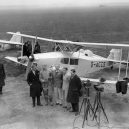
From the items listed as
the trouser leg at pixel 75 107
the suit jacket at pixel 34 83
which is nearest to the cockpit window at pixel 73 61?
the suit jacket at pixel 34 83

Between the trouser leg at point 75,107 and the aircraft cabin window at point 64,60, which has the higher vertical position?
the aircraft cabin window at point 64,60

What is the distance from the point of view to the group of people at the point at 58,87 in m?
8.34

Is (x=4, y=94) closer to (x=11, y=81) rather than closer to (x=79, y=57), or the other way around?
(x=11, y=81)

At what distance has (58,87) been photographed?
356 inches

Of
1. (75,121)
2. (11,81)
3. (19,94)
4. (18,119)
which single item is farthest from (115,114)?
(11,81)

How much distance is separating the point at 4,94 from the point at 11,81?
1802 millimetres

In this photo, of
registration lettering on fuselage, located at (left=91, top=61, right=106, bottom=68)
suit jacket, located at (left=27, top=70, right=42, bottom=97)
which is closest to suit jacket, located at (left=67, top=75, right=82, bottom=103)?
suit jacket, located at (left=27, top=70, right=42, bottom=97)

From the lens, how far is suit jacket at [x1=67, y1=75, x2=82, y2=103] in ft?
27.1

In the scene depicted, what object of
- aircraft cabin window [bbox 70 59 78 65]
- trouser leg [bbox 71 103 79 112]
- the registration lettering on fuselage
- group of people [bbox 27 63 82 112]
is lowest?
trouser leg [bbox 71 103 79 112]

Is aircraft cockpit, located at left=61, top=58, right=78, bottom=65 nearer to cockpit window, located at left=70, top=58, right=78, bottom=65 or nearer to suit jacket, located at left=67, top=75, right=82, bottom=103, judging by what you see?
cockpit window, located at left=70, top=58, right=78, bottom=65

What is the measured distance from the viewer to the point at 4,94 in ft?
34.5

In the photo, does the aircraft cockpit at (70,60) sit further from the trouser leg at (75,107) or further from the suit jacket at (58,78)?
the trouser leg at (75,107)

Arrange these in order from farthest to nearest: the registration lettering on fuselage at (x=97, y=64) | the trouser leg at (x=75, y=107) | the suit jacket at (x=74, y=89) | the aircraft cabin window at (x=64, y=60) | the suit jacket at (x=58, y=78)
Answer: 1. the registration lettering on fuselage at (x=97, y=64)
2. the aircraft cabin window at (x=64, y=60)
3. the suit jacket at (x=58, y=78)
4. the trouser leg at (x=75, y=107)
5. the suit jacket at (x=74, y=89)

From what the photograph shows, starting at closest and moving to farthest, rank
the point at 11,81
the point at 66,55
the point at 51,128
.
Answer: the point at 51,128
the point at 66,55
the point at 11,81
